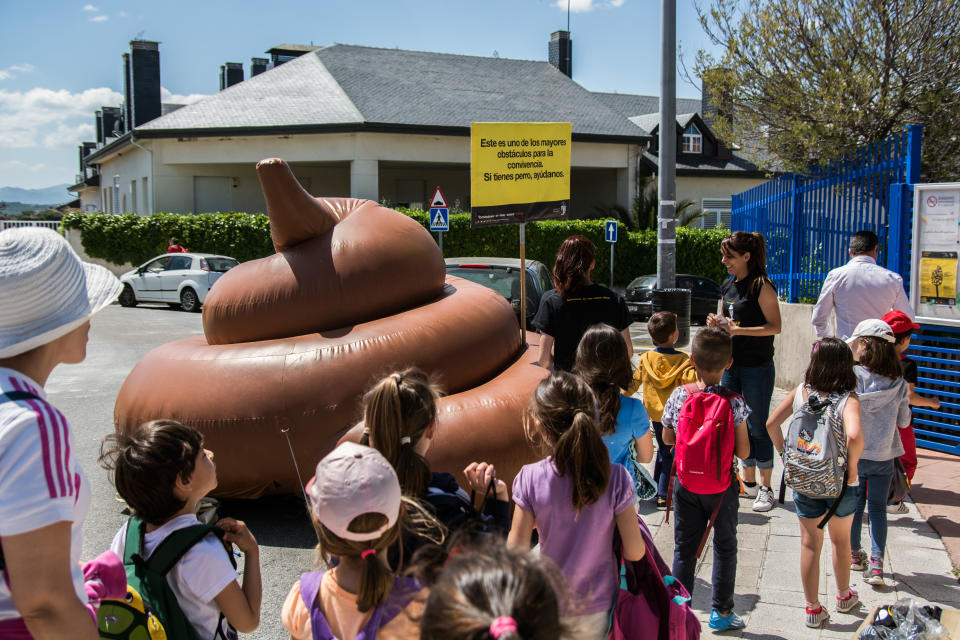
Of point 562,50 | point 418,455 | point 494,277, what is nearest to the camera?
point 418,455

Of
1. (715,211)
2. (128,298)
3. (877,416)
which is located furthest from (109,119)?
(877,416)

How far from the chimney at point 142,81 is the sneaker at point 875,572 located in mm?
40148

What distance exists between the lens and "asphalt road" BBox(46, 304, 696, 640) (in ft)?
15.7

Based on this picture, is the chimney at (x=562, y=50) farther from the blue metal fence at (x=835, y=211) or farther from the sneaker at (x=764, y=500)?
the sneaker at (x=764, y=500)

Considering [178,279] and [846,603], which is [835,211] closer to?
[846,603]

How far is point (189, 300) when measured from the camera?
A: 69.9ft

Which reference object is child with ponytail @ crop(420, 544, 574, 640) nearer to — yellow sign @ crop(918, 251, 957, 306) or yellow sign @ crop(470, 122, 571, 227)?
yellow sign @ crop(470, 122, 571, 227)

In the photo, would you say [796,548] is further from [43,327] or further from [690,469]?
[43,327]

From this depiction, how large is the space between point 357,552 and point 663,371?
3755 millimetres

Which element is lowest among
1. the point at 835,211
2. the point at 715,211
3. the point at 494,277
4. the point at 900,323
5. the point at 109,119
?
the point at 900,323

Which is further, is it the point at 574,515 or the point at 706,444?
the point at 706,444

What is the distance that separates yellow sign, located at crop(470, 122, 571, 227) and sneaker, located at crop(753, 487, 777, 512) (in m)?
3.11

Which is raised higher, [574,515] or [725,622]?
[574,515]

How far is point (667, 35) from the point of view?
944cm
